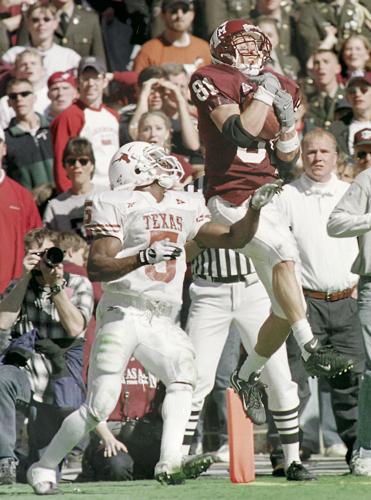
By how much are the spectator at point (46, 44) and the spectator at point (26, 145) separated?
1050 millimetres

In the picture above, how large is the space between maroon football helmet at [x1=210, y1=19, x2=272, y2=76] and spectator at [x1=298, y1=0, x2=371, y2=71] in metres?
5.26

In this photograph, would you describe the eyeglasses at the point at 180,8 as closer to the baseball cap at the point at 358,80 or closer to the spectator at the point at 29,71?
the spectator at the point at 29,71

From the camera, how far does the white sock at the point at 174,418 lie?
743cm

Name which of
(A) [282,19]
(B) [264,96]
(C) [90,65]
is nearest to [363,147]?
(B) [264,96]

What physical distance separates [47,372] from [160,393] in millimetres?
786

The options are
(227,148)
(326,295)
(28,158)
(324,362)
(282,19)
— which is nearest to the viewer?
(324,362)

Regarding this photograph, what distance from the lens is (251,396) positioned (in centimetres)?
852

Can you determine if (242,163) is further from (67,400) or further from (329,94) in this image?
(329,94)

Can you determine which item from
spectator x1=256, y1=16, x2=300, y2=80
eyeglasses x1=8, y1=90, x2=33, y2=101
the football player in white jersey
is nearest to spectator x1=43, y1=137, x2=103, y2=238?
eyeglasses x1=8, y1=90, x2=33, y2=101

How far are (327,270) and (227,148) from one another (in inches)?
57.5

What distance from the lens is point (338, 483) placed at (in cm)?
826

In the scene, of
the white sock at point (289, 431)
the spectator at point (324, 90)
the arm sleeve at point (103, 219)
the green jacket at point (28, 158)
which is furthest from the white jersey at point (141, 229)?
the spectator at point (324, 90)

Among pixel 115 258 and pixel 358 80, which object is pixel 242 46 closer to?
pixel 115 258

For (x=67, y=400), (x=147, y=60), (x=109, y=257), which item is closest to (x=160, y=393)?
(x=67, y=400)
